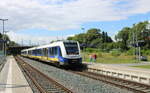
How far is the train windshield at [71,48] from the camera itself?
28370mm

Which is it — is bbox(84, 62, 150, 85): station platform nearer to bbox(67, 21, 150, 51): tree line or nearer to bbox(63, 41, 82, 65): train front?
bbox(63, 41, 82, 65): train front

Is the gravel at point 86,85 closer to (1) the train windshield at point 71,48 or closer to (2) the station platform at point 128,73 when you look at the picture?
(2) the station platform at point 128,73

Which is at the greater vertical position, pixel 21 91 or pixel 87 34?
pixel 87 34

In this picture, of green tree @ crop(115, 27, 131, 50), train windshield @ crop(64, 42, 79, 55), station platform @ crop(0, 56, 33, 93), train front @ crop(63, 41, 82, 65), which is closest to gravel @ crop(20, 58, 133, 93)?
station platform @ crop(0, 56, 33, 93)

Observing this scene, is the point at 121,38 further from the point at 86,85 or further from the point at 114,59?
the point at 86,85

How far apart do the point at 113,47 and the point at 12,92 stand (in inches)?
4995

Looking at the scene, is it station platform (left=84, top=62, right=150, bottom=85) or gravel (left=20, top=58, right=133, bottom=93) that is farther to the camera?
station platform (left=84, top=62, right=150, bottom=85)

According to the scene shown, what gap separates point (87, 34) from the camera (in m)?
161

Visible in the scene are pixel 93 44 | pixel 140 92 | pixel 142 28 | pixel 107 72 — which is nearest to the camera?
pixel 140 92

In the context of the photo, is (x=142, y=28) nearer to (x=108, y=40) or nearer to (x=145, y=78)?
(x=108, y=40)

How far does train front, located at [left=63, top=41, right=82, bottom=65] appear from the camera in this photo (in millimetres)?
27898

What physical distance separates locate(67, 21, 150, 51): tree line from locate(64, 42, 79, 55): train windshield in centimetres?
7414

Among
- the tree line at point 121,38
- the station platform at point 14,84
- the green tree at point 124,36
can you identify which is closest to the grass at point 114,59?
the station platform at point 14,84

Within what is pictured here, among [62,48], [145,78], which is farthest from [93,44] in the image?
[145,78]
